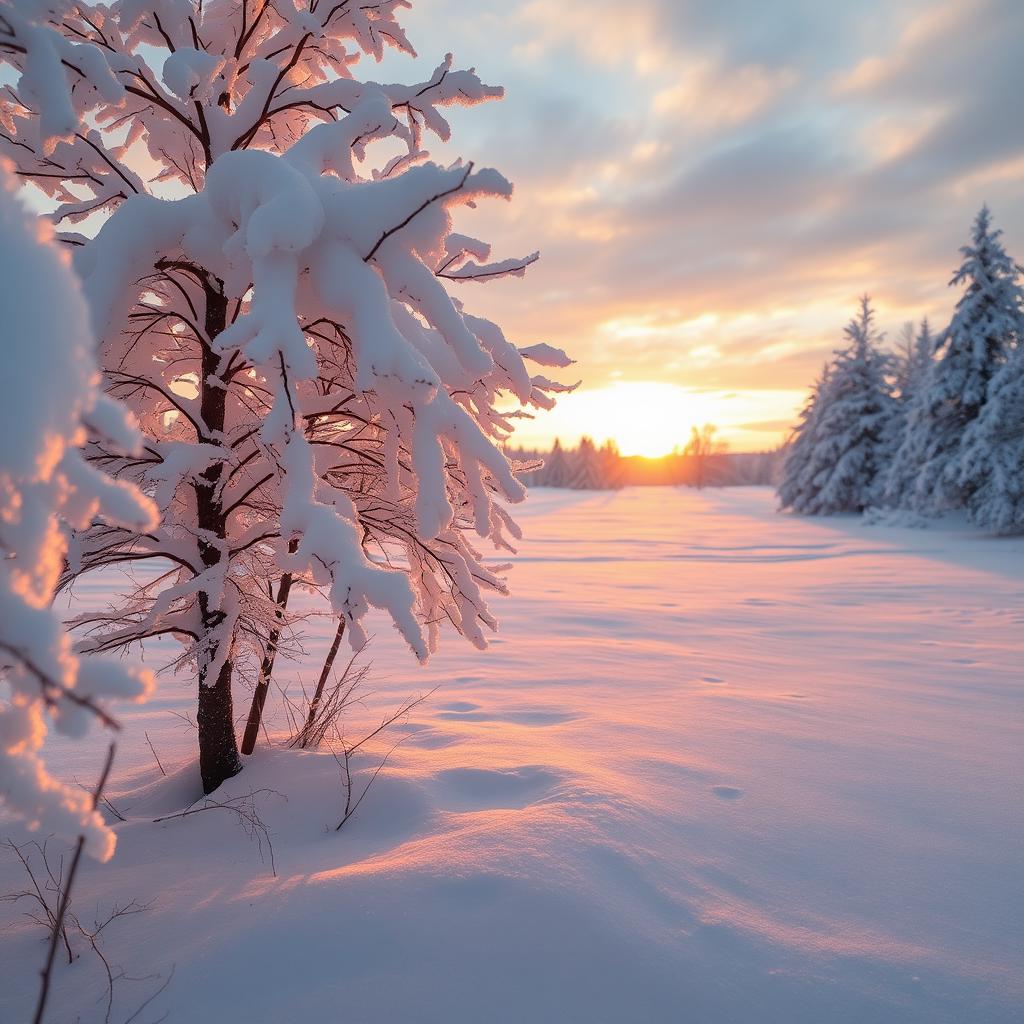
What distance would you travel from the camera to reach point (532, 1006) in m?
1.64

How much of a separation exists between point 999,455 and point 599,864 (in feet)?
63.5

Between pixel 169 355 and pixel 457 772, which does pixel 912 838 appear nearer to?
pixel 457 772

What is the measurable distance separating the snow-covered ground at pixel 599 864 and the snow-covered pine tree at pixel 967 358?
51.9 ft

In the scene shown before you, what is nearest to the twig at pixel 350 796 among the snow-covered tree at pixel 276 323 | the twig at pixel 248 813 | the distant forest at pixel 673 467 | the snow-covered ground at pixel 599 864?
the snow-covered ground at pixel 599 864

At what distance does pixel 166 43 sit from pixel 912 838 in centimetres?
519

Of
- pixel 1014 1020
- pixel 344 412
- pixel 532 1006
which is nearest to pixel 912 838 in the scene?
pixel 1014 1020

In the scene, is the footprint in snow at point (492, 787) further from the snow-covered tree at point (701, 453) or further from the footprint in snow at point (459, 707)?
the snow-covered tree at point (701, 453)

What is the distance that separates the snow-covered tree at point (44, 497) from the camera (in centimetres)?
100

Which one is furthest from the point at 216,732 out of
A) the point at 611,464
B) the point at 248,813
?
the point at 611,464

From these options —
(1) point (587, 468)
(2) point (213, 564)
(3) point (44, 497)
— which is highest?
(1) point (587, 468)

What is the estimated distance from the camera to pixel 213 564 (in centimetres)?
297

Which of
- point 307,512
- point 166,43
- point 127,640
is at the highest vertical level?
point 166,43

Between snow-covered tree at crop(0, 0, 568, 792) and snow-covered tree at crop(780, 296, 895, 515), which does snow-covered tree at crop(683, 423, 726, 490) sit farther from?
snow-covered tree at crop(0, 0, 568, 792)

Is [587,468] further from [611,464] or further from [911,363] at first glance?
[911,363]
